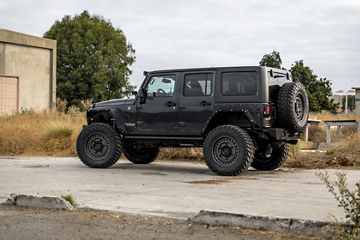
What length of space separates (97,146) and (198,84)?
269cm

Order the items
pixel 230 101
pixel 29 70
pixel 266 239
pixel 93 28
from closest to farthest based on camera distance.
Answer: pixel 266 239
pixel 230 101
pixel 29 70
pixel 93 28

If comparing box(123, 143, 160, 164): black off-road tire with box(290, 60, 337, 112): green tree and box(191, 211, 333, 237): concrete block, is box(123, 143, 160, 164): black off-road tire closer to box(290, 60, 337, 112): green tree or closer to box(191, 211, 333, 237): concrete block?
box(191, 211, 333, 237): concrete block

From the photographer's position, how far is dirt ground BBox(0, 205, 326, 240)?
5.39 meters

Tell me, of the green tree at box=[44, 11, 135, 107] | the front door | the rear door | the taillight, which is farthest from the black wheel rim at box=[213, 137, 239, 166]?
the green tree at box=[44, 11, 135, 107]

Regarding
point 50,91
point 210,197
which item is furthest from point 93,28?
point 210,197

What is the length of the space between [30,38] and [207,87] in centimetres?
2449

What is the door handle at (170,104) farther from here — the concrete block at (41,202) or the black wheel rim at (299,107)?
the concrete block at (41,202)

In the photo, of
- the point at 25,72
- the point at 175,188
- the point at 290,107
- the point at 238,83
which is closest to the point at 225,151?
the point at 238,83

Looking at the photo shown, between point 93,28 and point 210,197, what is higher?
point 93,28

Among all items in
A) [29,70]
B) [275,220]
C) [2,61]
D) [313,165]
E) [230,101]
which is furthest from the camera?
[29,70]

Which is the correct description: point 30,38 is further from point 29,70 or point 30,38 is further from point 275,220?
point 275,220

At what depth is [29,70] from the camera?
3391cm

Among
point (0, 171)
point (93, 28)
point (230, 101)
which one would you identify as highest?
point (93, 28)

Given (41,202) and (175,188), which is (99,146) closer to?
(175,188)
